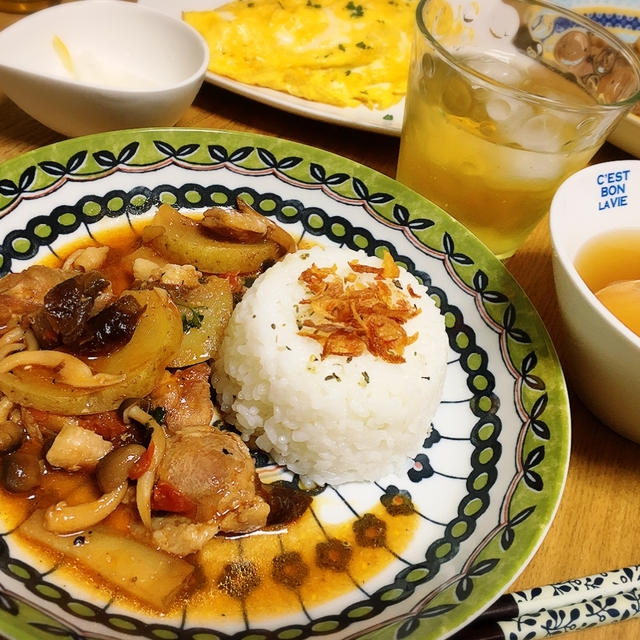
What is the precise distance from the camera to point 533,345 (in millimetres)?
2553

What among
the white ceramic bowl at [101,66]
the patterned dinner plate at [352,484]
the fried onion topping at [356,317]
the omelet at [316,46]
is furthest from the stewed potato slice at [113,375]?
the omelet at [316,46]

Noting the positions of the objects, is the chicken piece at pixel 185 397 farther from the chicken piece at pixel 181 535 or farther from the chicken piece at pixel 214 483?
the chicken piece at pixel 181 535

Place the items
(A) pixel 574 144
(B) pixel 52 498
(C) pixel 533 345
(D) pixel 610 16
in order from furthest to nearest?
1. (D) pixel 610 16
2. (A) pixel 574 144
3. (C) pixel 533 345
4. (B) pixel 52 498

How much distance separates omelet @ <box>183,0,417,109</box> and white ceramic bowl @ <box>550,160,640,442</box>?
166 cm

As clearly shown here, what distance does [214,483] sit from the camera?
7.00 ft

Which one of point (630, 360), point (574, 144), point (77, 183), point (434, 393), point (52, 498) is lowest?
point (52, 498)

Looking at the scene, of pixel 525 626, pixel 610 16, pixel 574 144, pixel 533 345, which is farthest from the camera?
pixel 610 16

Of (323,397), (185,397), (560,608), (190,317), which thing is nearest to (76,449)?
(185,397)

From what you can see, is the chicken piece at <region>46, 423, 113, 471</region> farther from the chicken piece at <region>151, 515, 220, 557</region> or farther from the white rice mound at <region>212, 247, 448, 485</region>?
the white rice mound at <region>212, 247, 448, 485</region>

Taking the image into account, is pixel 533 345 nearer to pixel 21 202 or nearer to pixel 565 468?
pixel 565 468

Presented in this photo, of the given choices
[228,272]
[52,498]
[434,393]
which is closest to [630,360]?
[434,393]

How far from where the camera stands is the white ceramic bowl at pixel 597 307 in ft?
7.17

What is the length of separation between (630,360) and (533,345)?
0.44 metres

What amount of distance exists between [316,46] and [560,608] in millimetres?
3581
